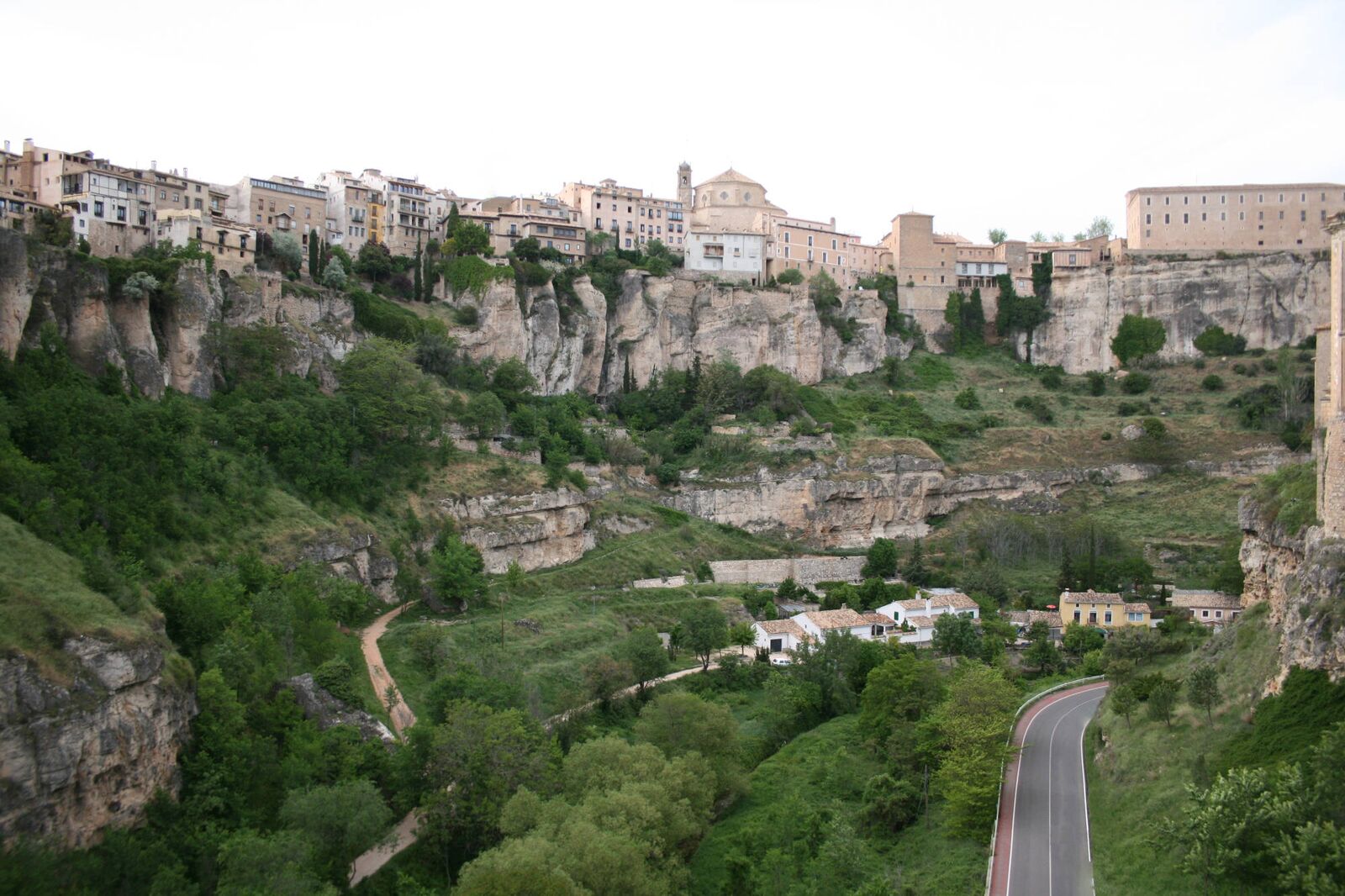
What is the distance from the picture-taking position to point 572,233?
71562 millimetres

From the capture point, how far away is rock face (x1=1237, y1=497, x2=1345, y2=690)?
2194 centimetres

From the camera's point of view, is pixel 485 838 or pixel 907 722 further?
pixel 907 722

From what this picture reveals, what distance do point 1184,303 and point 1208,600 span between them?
1438 inches

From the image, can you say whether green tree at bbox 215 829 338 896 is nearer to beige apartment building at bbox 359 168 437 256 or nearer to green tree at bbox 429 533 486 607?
green tree at bbox 429 533 486 607

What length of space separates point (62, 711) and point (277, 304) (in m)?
30.5

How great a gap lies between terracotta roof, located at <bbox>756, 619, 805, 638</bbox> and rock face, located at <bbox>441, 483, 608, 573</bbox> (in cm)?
1060

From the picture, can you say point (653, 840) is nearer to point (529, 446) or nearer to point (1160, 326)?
point (529, 446)

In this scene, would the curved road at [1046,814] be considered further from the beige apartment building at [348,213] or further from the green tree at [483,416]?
the beige apartment building at [348,213]

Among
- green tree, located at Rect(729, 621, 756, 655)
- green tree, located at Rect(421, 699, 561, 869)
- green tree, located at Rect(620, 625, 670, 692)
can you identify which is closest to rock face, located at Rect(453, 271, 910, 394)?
green tree, located at Rect(729, 621, 756, 655)

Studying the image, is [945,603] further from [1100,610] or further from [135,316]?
[135,316]

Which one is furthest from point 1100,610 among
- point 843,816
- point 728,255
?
point 728,255

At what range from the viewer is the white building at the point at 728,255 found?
75250mm

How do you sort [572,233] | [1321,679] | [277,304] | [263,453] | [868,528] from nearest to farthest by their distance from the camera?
[1321,679] < [263,453] < [277,304] < [868,528] < [572,233]

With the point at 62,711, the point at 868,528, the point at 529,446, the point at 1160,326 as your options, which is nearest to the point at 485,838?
the point at 62,711
